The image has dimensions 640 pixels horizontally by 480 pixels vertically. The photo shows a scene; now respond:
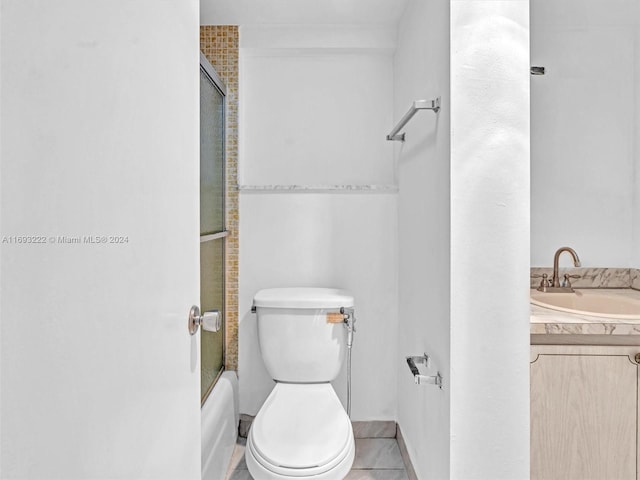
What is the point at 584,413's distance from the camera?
1.52 m

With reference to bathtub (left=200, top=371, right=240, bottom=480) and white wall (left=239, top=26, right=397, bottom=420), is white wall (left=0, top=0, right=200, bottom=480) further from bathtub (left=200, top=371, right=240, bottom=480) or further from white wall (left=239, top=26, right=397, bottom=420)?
white wall (left=239, top=26, right=397, bottom=420)

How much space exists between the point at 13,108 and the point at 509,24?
134cm

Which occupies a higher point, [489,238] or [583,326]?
[489,238]

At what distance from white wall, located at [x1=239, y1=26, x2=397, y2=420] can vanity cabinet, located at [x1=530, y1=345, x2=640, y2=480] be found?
0.89 m

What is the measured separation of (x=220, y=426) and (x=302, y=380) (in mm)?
407

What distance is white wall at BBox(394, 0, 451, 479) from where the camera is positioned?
141 cm

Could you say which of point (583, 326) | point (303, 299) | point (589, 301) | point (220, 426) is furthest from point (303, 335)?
point (589, 301)

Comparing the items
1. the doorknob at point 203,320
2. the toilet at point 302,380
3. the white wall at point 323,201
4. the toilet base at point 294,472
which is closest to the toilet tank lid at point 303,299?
the toilet at point 302,380

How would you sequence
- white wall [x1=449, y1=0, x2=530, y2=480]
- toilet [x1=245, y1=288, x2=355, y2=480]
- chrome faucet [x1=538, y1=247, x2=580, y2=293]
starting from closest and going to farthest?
white wall [x1=449, y1=0, x2=530, y2=480] < toilet [x1=245, y1=288, x2=355, y2=480] < chrome faucet [x1=538, y1=247, x2=580, y2=293]

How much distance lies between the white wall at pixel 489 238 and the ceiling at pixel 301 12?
2.76 feet

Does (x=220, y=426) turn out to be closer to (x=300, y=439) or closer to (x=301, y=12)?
(x=300, y=439)

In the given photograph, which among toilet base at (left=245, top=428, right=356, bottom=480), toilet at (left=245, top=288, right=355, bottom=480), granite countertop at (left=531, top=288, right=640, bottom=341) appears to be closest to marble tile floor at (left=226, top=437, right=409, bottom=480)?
toilet at (left=245, top=288, right=355, bottom=480)

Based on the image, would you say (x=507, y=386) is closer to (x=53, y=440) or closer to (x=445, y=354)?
(x=445, y=354)

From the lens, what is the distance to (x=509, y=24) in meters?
1.33
